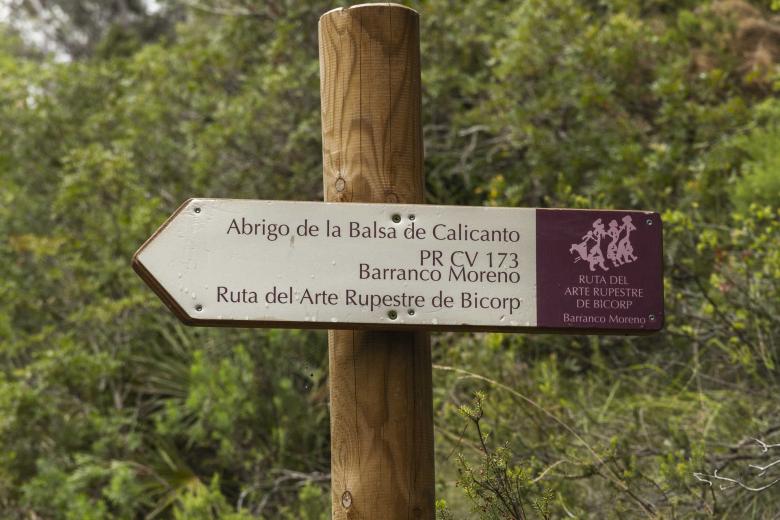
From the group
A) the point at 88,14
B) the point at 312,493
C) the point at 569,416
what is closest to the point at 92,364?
the point at 312,493

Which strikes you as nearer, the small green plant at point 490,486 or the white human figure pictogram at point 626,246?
the white human figure pictogram at point 626,246

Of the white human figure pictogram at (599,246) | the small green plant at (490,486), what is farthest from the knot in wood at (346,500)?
the white human figure pictogram at (599,246)

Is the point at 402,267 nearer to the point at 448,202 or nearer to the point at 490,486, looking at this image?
the point at 490,486

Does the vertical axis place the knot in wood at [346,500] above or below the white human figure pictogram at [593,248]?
below

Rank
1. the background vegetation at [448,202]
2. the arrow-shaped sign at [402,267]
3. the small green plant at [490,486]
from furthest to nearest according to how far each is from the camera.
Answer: the background vegetation at [448,202] < the small green plant at [490,486] < the arrow-shaped sign at [402,267]

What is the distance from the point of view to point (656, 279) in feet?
7.27

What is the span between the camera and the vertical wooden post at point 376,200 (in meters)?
2.17

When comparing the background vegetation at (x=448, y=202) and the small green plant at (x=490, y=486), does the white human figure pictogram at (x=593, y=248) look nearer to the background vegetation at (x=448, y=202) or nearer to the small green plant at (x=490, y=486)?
the small green plant at (x=490, y=486)

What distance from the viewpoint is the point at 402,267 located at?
2141 millimetres

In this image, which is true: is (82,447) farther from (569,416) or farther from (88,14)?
(88,14)

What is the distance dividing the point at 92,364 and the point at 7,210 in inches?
94.7

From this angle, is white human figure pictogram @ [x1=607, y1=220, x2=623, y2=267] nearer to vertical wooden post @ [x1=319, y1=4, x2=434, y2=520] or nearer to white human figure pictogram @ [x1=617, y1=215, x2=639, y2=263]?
white human figure pictogram @ [x1=617, y1=215, x2=639, y2=263]

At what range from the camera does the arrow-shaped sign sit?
6.93 feet

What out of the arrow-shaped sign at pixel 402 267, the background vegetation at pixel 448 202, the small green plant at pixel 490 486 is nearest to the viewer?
the arrow-shaped sign at pixel 402 267
